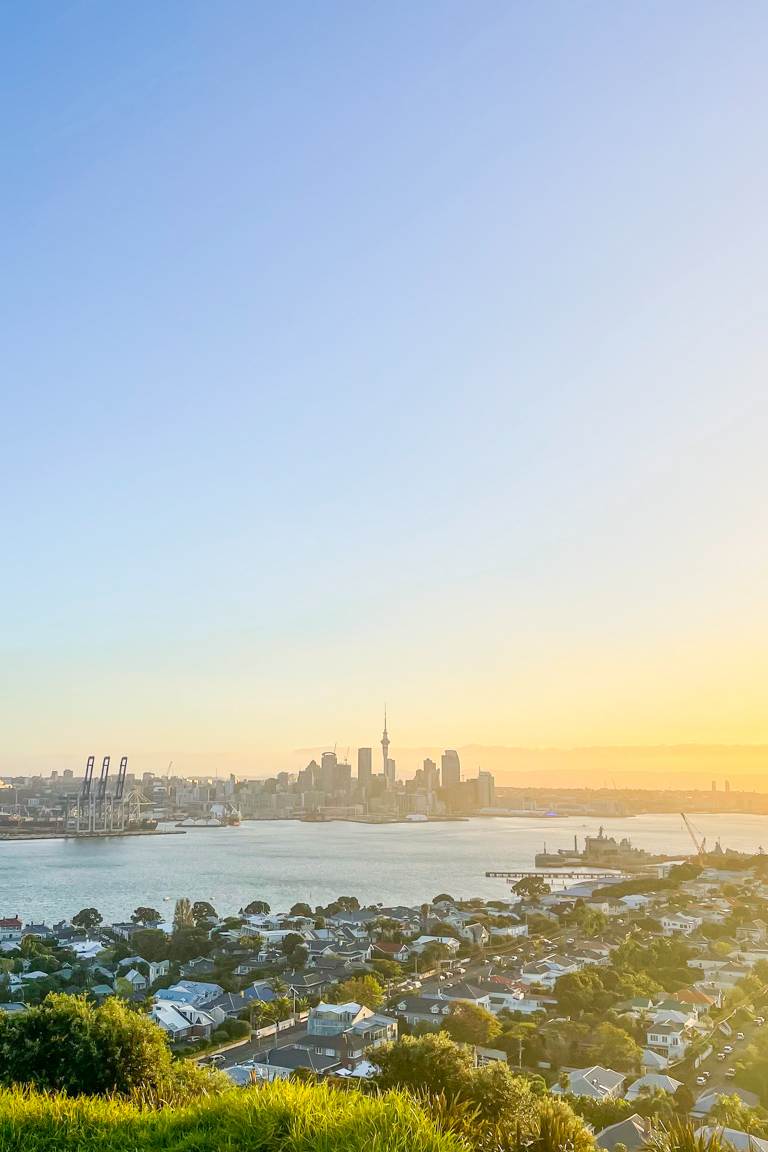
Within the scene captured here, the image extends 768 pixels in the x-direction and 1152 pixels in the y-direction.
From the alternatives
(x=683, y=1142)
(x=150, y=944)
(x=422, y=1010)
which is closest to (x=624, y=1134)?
(x=683, y=1142)

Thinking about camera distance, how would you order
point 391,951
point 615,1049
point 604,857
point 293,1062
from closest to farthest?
point 293,1062
point 615,1049
point 391,951
point 604,857

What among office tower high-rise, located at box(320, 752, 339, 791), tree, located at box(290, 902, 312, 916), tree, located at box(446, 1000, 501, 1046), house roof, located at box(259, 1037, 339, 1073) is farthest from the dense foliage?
office tower high-rise, located at box(320, 752, 339, 791)

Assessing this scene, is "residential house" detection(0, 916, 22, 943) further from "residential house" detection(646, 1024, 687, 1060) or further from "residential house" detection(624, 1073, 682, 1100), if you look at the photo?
"residential house" detection(624, 1073, 682, 1100)

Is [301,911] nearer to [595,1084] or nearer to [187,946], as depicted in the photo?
[187,946]

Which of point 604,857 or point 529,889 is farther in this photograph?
point 604,857

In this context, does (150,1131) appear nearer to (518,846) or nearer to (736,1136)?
(736,1136)

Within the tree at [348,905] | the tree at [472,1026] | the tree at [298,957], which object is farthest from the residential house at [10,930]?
the tree at [472,1026]

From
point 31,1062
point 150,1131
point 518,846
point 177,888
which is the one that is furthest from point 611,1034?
point 518,846
